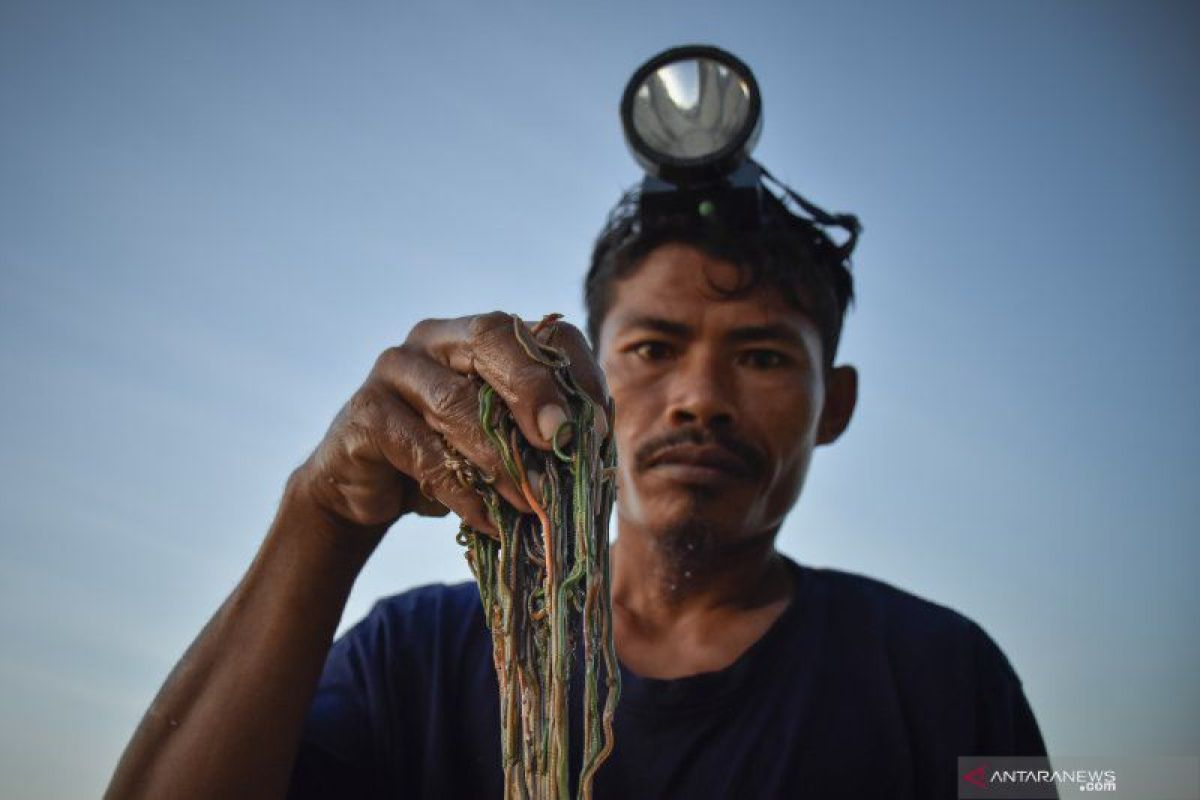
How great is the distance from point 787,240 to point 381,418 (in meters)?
1.91

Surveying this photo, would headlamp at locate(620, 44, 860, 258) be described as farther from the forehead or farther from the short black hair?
the forehead

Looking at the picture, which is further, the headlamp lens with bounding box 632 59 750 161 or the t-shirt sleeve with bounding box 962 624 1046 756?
the headlamp lens with bounding box 632 59 750 161

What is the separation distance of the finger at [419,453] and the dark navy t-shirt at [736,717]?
1.06 m

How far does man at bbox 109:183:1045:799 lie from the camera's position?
6.19 feet

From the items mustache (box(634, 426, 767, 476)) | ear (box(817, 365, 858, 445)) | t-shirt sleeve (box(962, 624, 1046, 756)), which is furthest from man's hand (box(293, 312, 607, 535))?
ear (box(817, 365, 858, 445))

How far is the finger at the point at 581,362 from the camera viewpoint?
160 cm

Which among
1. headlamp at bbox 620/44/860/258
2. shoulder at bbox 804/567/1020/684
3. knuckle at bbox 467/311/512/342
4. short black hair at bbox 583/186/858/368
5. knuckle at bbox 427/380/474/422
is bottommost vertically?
shoulder at bbox 804/567/1020/684

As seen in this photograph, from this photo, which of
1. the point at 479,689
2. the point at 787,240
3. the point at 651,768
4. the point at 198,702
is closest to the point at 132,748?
the point at 198,702

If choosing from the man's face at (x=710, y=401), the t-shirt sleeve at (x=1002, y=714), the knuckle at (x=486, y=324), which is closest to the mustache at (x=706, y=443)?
the man's face at (x=710, y=401)

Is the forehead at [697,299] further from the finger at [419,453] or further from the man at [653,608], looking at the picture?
the finger at [419,453]

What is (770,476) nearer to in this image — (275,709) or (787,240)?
(787,240)

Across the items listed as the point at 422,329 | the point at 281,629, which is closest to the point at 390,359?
the point at 422,329

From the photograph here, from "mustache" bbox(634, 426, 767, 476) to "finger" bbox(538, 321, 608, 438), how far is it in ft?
Result: 4.07

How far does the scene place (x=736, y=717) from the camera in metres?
2.58
